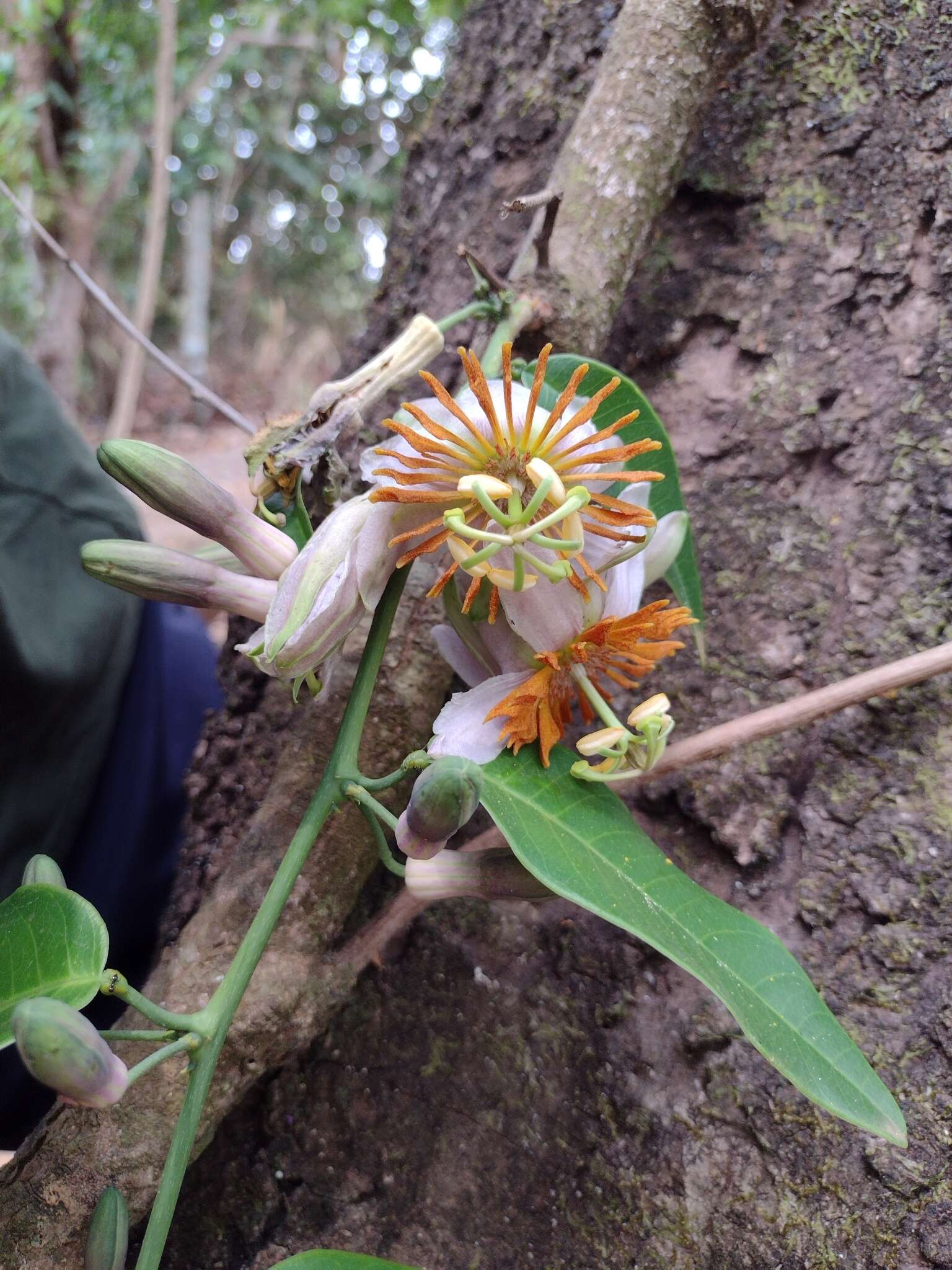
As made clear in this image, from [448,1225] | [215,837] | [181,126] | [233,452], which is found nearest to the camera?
[448,1225]

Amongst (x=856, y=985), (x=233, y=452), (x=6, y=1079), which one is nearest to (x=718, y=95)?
(x=856, y=985)

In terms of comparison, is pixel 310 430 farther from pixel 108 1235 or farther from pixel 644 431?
pixel 108 1235

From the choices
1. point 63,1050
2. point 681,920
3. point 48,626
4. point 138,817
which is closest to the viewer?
point 63,1050

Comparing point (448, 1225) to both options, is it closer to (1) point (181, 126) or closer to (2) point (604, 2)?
(2) point (604, 2)

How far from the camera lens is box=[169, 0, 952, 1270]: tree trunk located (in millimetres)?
522

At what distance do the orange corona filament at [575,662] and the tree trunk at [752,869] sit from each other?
0.16 metres

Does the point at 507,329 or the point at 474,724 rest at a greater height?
the point at 507,329

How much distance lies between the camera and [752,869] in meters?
0.60

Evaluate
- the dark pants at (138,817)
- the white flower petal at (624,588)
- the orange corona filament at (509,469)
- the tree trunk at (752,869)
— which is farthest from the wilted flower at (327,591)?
the dark pants at (138,817)

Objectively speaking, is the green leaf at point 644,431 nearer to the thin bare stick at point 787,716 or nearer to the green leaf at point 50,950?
the thin bare stick at point 787,716

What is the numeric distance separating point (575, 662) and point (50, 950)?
302mm

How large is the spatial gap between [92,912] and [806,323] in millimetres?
651

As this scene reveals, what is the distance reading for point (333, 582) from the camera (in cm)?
46

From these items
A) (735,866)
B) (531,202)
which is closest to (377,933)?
(735,866)
